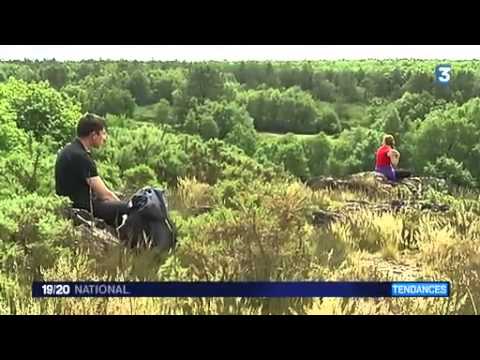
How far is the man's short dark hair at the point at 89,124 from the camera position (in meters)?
4.44

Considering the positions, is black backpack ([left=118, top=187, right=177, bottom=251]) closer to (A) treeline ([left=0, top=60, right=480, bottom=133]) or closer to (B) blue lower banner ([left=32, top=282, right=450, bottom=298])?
(B) blue lower banner ([left=32, top=282, right=450, bottom=298])

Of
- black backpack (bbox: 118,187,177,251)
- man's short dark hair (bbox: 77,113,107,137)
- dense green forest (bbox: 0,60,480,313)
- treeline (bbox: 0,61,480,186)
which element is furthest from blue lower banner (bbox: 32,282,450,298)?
man's short dark hair (bbox: 77,113,107,137)

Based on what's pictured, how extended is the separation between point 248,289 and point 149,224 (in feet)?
2.05

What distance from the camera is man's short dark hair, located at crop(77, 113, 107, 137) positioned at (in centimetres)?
444

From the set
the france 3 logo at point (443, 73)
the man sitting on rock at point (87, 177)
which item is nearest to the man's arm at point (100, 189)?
the man sitting on rock at point (87, 177)

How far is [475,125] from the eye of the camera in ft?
14.6

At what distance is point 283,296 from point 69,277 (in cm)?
111

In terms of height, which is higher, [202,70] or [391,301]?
[202,70]

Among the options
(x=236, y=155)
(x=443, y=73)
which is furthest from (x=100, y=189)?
(x=443, y=73)

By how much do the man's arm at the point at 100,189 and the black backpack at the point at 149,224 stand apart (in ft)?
0.37

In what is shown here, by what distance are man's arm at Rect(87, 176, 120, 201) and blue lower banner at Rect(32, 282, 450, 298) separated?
452mm

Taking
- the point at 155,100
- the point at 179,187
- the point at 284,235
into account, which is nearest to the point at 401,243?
the point at 284,235
